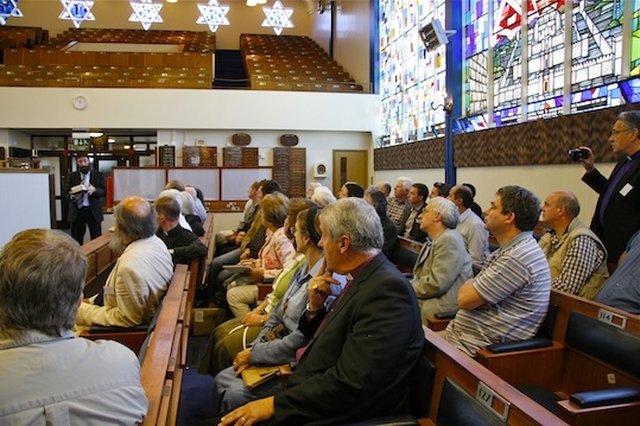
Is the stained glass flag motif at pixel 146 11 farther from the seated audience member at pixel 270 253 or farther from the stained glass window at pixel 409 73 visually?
the seated audience member at pixel 270 253

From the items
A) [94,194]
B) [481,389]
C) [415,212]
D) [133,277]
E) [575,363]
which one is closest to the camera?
[481,389]

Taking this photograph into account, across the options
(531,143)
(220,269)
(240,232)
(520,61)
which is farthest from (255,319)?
(520,61)

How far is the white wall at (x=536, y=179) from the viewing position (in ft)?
18.0

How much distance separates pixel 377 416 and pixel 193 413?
1731mm

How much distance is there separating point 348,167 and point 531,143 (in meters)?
7.33

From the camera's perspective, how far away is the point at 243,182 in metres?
10.4

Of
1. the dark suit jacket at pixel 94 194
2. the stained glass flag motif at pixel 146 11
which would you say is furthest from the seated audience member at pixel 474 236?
the stained glass flag motif at pixel 146 11

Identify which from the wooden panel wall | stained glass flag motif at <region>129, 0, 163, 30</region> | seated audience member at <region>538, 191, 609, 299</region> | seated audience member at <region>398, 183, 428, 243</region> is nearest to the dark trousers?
seated audience member at <region>398, 183, 428, 243</region>

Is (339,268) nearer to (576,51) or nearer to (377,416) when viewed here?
(377,416)

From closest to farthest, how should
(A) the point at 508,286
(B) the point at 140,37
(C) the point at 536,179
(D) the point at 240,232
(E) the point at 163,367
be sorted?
(E) the point at 163,367, (A) the point at 508,286, (D) the point at 240,232, (C) the point at 536,179, (B) the point at 140,37

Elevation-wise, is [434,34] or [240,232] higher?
[434,34]

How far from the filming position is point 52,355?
125cm

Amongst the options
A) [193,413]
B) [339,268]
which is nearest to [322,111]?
[193,413]

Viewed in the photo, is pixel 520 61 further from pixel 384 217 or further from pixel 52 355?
pixel 52 355
